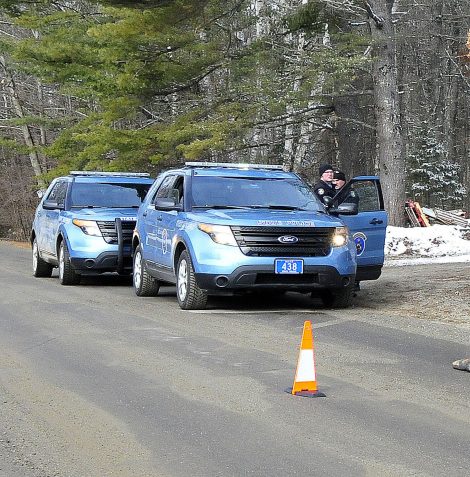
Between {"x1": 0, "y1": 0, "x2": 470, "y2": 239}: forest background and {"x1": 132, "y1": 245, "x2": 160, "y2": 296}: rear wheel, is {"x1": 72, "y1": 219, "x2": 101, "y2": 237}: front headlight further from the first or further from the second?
{"x1": 0, "y1": 0, "x2": 470, "y2": 239}: forest background

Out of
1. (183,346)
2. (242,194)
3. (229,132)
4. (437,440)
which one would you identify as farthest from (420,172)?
(437,440)

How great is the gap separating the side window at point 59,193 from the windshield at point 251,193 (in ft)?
16.5

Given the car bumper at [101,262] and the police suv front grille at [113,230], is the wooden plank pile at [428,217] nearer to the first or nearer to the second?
the police suv front grille at [113,230]

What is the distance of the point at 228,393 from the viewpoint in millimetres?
7801

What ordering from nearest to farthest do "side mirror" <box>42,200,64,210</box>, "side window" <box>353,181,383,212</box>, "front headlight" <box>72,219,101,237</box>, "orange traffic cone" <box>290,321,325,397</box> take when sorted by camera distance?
"orange traffic cone" <box>290,321,325,397</box> → "side window" <box>353,181,383,212</box> → "front headlight" <box>72,219,101,237</box> → "side mirror" <box>42,200,64,210</box>

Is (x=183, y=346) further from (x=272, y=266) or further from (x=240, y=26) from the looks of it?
(x=240, y=26)

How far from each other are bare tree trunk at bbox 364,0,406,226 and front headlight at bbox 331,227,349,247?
11.4m

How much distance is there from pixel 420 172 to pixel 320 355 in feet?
107

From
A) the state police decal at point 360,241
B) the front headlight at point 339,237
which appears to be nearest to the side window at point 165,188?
the state police decal at point 360,241

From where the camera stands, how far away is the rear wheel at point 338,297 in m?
13.3

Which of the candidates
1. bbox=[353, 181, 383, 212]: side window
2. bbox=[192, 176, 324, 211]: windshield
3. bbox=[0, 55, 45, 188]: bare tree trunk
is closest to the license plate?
bbox=[192, 176, 324, 211]: windshield

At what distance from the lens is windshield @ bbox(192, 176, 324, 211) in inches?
543

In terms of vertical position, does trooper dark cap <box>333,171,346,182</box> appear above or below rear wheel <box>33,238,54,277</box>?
above

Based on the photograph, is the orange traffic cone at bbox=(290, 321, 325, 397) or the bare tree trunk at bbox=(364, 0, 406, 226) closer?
the orange traffic cone at bbox=(290, 321, 325, 397)
